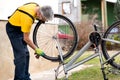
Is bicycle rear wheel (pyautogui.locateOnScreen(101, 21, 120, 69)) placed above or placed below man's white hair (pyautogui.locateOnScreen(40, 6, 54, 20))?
below

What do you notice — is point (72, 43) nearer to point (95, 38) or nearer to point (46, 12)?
point (95, 38)

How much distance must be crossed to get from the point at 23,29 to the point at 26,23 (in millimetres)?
113

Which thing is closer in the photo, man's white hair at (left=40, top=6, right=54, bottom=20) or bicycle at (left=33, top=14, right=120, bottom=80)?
man's white hair at (left=40, top=6, right=54, bottom=20)

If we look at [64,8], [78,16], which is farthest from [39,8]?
[78,16]

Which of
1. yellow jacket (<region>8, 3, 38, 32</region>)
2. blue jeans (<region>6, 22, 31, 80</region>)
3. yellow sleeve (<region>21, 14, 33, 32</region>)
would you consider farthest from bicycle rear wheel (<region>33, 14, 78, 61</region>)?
yellow sleeve (<region>21, 14, 33, 32</region>)

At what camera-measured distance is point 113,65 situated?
716 centimetres

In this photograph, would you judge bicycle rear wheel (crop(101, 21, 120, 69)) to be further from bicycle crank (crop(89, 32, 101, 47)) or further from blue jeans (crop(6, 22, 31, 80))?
blue jeans (crop(6, 22, 31, 80))

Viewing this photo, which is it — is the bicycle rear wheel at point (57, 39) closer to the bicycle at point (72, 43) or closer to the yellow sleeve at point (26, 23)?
the bicycle at point (72, 43)

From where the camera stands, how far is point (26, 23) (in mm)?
6613

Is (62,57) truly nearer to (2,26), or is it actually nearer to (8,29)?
(8,29)

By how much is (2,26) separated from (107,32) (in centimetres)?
302

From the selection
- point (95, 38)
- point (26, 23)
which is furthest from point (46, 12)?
point (95, 38)

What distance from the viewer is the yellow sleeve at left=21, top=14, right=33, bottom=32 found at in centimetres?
660

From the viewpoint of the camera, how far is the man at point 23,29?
6.60 meters
